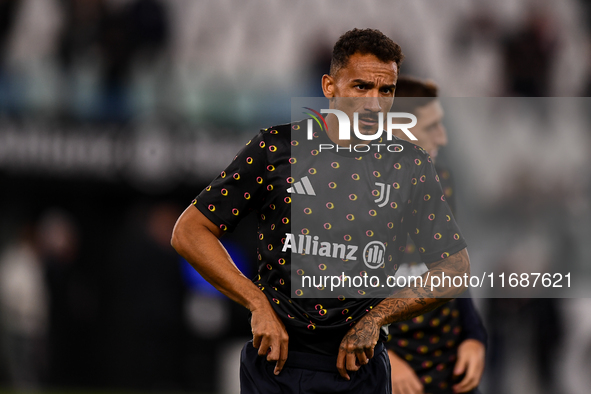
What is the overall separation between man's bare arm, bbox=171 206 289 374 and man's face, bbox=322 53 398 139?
0.67 metres

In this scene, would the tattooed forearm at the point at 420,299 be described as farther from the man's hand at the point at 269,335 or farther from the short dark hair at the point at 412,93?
the short dark hair at the point at 412,93

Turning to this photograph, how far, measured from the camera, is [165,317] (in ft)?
27.9

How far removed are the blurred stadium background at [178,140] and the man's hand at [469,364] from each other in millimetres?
5309

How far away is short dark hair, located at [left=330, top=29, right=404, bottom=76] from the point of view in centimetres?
253

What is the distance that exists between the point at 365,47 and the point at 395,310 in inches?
37.8

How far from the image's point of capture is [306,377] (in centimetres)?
249

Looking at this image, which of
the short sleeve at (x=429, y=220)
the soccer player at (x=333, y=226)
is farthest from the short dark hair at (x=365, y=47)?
the short sleeve at (x=429, y=220)

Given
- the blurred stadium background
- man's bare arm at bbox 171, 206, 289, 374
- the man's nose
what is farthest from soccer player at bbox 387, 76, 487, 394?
the blurred stadium background

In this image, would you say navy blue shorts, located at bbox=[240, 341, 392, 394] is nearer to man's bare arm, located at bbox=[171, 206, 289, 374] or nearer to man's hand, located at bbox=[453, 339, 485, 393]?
man's bare arm, located at bbox=[171, 206, 289, 374]

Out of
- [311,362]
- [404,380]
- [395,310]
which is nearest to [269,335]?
[311,362]

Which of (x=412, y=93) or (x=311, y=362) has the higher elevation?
(x=412, y=93)

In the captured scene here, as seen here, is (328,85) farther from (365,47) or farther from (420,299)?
(420,299)

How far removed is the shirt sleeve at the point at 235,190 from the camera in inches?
98.7

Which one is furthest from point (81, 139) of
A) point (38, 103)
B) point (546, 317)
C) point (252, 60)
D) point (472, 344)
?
point (472, 344)
